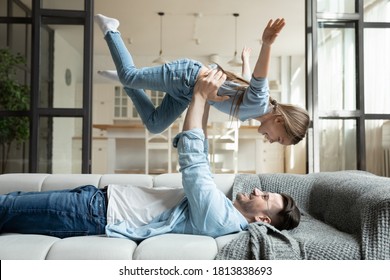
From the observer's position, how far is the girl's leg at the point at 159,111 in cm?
220

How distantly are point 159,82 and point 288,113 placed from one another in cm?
64

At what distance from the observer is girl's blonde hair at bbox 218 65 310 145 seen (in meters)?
2.03

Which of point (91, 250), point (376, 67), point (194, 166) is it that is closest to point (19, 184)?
point (91, 250)

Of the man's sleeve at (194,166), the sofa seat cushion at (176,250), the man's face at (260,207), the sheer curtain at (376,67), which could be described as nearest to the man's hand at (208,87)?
the man's sleeve at (194,166)

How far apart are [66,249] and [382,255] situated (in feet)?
3.52

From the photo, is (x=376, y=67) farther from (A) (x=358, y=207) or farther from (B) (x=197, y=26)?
(B) (x=197, y=26)

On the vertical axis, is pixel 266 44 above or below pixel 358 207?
above

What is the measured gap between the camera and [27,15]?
3.37 meters

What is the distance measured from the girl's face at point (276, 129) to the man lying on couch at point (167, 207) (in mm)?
370

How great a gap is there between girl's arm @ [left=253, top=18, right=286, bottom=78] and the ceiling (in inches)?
171

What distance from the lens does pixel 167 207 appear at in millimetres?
1790

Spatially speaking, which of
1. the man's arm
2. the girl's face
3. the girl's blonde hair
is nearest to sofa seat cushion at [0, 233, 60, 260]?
the man's arm
